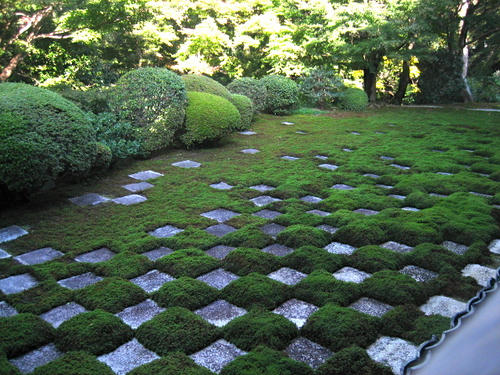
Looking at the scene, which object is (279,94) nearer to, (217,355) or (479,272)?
(479,272)

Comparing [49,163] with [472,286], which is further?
[49,163]

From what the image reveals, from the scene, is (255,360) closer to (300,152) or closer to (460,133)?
(300,152)

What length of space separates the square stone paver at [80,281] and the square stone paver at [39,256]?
16.7 inches

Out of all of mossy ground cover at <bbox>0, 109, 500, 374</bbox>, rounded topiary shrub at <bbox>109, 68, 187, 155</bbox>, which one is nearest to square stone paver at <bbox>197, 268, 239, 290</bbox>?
mossy ground cover at <bbox>0, 109, 500, 374</bbox>

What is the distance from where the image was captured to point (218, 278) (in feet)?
9.96

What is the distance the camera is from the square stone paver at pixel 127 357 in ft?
7.06

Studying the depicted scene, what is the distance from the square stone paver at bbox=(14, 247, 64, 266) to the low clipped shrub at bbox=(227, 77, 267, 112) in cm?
711

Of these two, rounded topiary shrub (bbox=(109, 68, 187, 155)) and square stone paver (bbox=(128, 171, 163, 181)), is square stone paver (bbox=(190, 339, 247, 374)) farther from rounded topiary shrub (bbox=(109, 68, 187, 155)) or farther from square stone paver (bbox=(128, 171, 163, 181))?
rounded topiary shrub (bbox=(109, 68, 187, 155))

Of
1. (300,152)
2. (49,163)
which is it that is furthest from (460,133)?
(49,163)

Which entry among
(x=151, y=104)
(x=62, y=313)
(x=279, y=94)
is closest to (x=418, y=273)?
(x=62, y=313)

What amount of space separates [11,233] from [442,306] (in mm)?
3538

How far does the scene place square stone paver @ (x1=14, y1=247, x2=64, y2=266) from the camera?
3352 mm

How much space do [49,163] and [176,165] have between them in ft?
6.89

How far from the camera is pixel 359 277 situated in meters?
3.00
